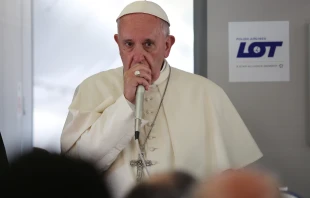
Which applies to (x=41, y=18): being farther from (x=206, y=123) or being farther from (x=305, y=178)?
(x=305, y=178)

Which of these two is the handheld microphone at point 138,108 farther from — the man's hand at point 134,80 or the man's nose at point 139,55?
the man's nose at point 139,55

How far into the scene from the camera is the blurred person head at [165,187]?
729 mm

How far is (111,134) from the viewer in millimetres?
2049

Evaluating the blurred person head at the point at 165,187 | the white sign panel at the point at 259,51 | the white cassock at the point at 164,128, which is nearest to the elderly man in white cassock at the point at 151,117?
the white cassock at the point at 164,128

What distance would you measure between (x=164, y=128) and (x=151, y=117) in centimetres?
8

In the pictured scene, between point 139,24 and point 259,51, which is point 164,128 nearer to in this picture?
point 139,24

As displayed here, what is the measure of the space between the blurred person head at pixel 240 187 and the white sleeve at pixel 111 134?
4.26 feet

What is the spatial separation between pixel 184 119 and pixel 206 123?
120 mm

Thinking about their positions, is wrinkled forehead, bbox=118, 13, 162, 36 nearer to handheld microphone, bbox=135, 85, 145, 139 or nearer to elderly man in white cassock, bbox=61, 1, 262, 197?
elderly man in white cassock, bbox=61, 1, 262, 197

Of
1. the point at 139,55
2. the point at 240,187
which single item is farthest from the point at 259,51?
the point at 240,187

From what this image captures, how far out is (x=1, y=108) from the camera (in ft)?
11.7

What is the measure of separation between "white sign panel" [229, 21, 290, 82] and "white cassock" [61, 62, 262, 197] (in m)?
0.74

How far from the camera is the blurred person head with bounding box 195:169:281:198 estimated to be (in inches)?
28.2

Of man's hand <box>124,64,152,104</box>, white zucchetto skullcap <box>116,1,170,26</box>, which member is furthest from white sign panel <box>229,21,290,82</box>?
man's hand <box>124,64,152,104</box>
